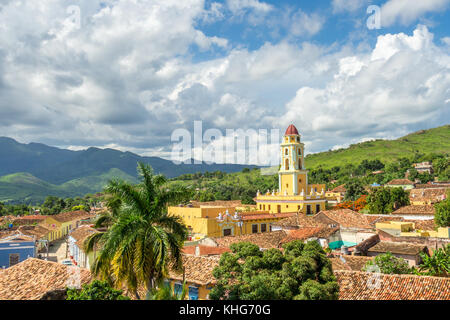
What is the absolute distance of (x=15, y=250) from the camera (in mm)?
26625

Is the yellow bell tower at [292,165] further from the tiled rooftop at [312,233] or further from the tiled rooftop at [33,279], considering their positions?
the tiled rooftop at [33,279]

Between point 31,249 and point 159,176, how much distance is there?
20.6 meters

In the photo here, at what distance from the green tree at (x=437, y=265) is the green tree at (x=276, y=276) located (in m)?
9.63

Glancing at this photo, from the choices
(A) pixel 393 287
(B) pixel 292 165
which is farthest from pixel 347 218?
(A) pixel 393 287

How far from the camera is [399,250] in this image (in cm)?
2078

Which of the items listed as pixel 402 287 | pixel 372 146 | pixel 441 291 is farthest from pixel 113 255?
pixel 372 146

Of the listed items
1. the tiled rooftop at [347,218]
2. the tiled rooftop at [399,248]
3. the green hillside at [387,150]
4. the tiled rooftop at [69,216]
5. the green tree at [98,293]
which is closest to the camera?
the green tree at [98,293]

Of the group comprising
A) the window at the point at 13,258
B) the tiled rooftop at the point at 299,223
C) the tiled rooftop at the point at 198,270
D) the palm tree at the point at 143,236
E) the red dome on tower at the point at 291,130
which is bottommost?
the window at the point at 13,258

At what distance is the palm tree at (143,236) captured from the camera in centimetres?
1012

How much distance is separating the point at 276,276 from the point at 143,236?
402 cm

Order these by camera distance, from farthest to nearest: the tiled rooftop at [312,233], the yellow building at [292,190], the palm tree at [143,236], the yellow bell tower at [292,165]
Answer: the yellow bell tower at [292,165], the yellow building at [292,190], the tiled rooftop at [312,233], the palm tree at [143,236]

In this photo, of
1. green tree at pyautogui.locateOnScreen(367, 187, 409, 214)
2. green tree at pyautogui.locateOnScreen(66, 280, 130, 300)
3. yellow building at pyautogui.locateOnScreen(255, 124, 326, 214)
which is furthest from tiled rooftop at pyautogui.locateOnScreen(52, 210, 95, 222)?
green tree at pyautogui.locateOnScreen(66, 280, 130, 300)

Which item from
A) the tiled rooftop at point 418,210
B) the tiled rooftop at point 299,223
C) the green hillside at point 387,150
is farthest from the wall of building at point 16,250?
the green hillside at point 387,150

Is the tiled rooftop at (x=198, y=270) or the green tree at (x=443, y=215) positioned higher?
the green tree at (x=443, y=215)
